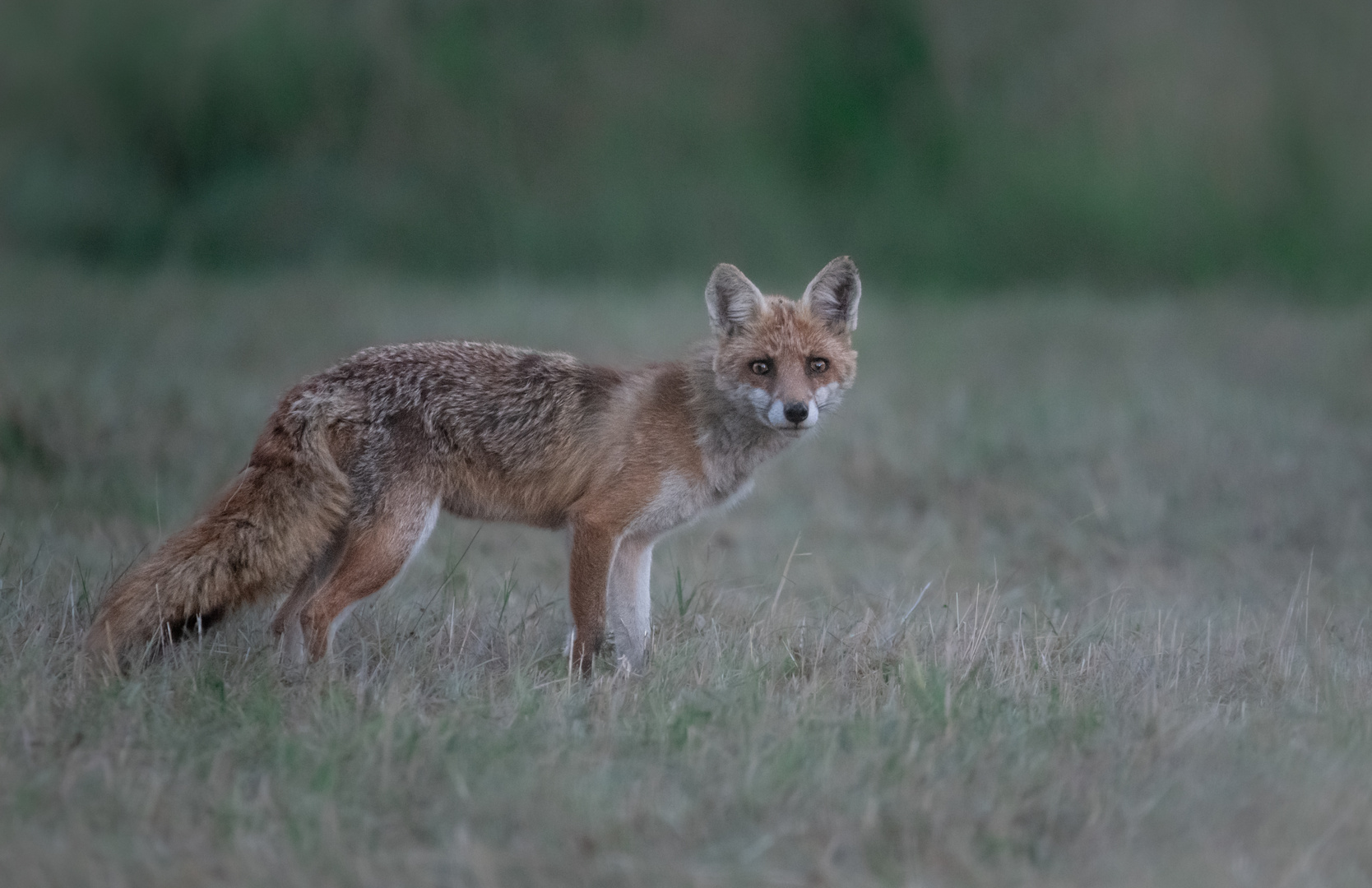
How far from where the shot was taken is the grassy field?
3.16 metres

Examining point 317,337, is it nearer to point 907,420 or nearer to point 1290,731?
point 907,420

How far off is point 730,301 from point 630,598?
139 centimetres

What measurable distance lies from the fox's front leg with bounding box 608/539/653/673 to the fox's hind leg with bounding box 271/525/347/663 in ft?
3.70

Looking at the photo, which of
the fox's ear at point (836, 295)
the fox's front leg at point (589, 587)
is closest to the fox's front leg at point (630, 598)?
the fox's front leg at point (589, 587)

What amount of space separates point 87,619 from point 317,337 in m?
8.57

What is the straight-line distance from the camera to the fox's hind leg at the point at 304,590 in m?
4.92

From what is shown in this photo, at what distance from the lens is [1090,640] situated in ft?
17.3

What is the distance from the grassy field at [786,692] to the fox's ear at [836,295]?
4.29 feet

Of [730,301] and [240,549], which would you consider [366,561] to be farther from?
[730,301]

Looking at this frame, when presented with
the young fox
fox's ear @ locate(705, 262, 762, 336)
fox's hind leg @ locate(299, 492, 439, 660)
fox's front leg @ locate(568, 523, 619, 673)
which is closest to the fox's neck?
the young fox

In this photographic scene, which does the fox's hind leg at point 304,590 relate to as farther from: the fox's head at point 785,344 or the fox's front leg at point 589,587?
the fox's head at point 785,344

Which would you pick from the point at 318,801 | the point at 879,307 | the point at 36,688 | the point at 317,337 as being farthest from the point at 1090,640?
the point at 879,307

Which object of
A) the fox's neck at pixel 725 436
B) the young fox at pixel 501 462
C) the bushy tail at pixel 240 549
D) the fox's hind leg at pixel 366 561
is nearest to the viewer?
the bushy tail at pixel 240 549

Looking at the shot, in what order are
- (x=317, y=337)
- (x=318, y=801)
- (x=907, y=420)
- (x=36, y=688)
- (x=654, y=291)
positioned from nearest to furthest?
(x=318, y=801)
(x=36, y=688)
(x=907, y=420)
(x=317, y=337)
(x=654, y=291)
